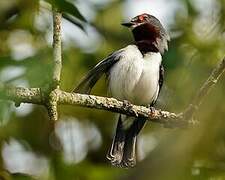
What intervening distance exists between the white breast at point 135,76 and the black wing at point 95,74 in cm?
4

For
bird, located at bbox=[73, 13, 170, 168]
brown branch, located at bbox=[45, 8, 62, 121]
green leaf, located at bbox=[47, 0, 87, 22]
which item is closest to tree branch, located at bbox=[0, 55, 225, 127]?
brown branch, located at bbox=[45, 8, 62, 121]

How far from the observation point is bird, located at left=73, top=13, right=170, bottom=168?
12.1ft

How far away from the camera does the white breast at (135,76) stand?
368 centimetres

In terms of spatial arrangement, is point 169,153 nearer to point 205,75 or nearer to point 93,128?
point 205,75

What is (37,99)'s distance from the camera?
6.49 ft

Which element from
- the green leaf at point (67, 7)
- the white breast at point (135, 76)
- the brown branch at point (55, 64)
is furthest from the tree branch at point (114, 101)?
the white breast at point (135, 76)

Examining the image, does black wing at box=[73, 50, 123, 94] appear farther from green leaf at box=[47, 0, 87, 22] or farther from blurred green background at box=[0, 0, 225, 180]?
green leaf at box=[47, 0, 87, 22]

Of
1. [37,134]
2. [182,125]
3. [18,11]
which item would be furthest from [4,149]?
[182,125]

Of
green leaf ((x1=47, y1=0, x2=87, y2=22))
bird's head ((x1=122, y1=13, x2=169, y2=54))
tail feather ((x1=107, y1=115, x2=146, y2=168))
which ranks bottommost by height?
tail feather ((x1=107, y1=115, x2=146, y2=168))

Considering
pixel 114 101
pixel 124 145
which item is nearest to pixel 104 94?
pixel 124 145

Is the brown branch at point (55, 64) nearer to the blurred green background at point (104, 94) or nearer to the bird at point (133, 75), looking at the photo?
the blurred green background at point (104, 94)

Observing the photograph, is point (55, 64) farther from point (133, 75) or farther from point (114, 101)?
point (133, 75)

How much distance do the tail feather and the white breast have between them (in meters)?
0.26

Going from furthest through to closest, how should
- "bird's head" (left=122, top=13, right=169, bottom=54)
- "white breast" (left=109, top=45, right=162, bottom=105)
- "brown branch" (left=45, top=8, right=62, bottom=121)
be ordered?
"bird's head" (left=122, top=13, right=169, bottom=54)
"white breast" (left=109, top=45, right=162, bottom=105)
"brown branch" (left=45, top=8, right=62, bottom=121)
